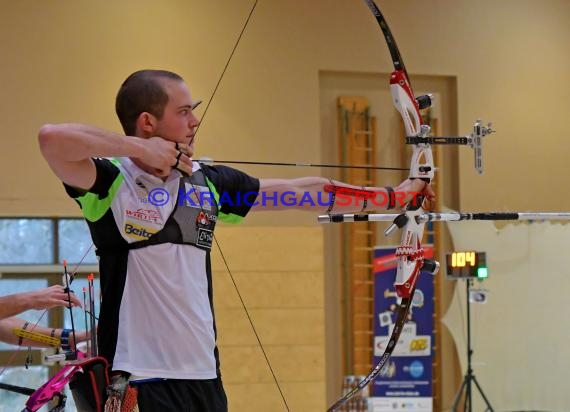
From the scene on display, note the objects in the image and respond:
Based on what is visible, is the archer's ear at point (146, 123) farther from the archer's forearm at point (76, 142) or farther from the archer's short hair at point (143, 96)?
the archer's forearm at point (76, 142)

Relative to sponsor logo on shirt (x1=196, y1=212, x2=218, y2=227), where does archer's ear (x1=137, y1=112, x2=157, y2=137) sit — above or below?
above

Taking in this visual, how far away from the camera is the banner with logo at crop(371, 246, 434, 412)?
17.8ft

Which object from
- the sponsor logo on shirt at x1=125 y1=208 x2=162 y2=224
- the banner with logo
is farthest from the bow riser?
the banner with logo

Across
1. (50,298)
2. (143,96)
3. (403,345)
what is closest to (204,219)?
(143,96)

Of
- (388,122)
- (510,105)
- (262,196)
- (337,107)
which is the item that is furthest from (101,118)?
(262,196)

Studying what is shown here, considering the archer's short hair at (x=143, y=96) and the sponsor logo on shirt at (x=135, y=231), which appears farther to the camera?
the archer's short hair at (x=143, y=96)

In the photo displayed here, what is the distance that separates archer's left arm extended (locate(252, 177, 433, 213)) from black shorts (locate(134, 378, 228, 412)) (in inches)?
19.4

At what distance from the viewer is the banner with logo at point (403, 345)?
5.43 m

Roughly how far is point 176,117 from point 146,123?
65mm

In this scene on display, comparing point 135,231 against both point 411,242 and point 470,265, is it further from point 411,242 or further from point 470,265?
point 470,265

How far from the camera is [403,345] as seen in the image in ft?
18.0

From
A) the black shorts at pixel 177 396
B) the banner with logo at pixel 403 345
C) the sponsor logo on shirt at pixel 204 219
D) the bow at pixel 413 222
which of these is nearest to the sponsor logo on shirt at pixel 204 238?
the sponsor logo on shirt at pixel 204 219

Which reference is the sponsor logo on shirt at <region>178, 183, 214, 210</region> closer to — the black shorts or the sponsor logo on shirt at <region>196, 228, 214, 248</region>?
the sponsor logo on shirt at <region>196, 228, 214, 248</region>

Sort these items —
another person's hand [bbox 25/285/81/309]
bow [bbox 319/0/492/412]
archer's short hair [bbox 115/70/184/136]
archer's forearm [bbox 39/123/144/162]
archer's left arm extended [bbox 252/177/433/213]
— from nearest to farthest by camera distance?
archer's forearm [bbox 39/123/144/162] → archer's short hair [bbox 115/70/184/136] → archer's left arm extended [bbox 252/177/433/213] → bow [bbox 319/0/492/412] → another person's hand [bbox 25/285/81/309]
